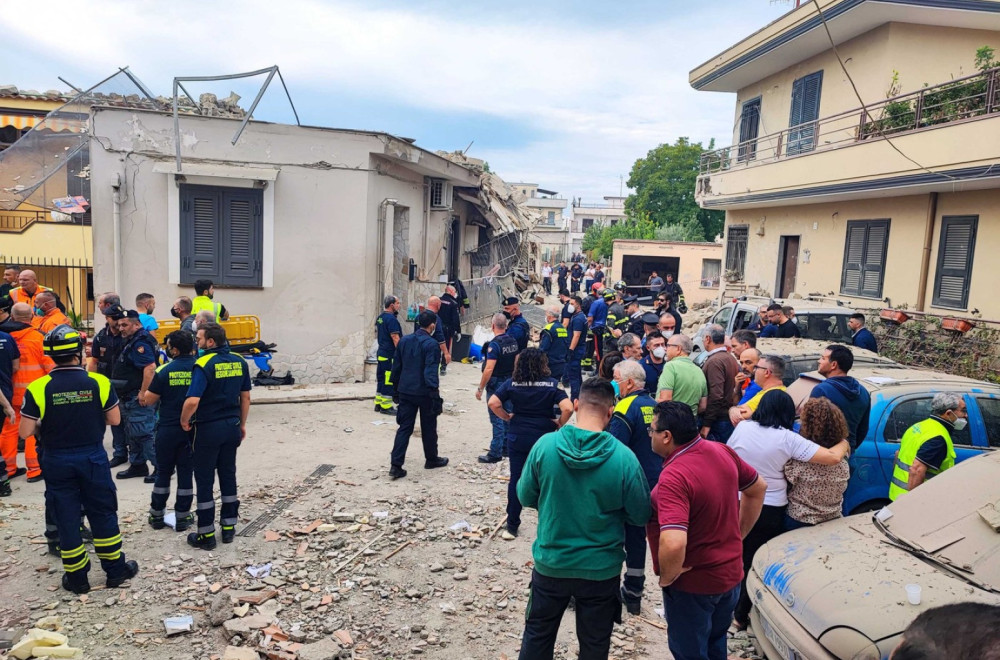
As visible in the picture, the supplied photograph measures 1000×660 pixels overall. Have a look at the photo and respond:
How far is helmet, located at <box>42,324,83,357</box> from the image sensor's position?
4711mm

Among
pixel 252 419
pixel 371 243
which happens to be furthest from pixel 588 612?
pixel 371 243

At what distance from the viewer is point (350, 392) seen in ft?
36.3

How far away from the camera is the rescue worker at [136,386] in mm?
6574

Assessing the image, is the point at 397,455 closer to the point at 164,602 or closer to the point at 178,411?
the point at 178,411

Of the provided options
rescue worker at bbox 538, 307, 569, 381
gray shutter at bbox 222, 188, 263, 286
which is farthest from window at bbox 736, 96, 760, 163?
gray shutter at bbox 222, 188, 263, 286

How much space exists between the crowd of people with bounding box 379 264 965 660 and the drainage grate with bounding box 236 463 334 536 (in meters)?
2.20

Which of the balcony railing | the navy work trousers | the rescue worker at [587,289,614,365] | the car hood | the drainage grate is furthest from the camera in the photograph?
the rescue worker at [587,289,614,365]

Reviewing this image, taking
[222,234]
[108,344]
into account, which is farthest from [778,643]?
[222,234]

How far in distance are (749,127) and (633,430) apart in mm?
17527

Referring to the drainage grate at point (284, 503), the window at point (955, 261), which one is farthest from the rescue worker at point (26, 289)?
the window at point (955, 261)

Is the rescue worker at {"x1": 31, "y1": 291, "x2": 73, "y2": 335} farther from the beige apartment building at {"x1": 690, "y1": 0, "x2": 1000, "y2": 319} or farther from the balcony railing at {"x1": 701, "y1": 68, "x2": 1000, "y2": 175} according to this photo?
the balcony railing at {"x1": 701, "y1": 68, "x2": 1000, "y2": 175}

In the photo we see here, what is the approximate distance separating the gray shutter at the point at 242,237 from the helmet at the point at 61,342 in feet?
21.4

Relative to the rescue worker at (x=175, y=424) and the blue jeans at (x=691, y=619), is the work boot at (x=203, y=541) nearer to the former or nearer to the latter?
the rescue worker at (x=175, y=424)

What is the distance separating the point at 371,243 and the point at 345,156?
1526 mm
